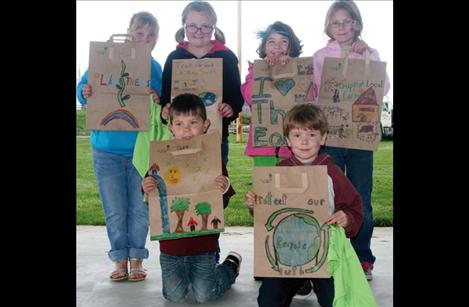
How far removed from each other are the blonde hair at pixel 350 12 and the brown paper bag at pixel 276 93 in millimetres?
285

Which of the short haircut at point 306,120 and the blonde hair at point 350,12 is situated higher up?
the blonde hair at point 350,12

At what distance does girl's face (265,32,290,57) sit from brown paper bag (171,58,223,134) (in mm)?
253

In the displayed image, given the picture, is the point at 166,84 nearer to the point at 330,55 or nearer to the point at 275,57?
the point at 275,57

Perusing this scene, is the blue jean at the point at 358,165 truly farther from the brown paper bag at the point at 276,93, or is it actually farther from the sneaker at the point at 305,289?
the sneaker at the point at 305,289

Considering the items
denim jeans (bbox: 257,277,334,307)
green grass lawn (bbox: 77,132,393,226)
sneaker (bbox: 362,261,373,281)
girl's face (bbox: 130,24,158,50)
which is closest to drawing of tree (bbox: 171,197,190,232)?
denim jeans (bbox: 257,277,334,307)

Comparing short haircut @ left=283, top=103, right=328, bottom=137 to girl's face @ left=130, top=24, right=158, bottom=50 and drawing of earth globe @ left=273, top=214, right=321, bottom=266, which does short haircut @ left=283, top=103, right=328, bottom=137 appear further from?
girl's face @ left=130, top=24, right=158, bottom=50

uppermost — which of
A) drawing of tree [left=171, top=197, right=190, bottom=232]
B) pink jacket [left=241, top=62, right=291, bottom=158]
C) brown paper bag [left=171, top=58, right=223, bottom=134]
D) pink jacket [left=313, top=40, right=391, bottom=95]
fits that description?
pink jacket [left=313, top=40, right=391, bottom=95]

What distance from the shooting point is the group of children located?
10.1 ft

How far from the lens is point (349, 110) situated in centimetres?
321

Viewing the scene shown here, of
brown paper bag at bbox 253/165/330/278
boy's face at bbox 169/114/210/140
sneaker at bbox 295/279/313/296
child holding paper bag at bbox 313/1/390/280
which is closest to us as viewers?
brown paper bag at bbox 253/165/330/278

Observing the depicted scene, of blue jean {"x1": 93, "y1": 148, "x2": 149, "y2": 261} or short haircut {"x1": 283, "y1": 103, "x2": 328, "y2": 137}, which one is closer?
short haircut {"x1": 283, "y1": 103, "x2": 328, "y2": 137}

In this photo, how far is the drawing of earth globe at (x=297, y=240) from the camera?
8.40ft

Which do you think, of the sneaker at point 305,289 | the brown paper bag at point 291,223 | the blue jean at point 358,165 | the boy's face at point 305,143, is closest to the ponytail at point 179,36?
the blue jean at point 358,165
